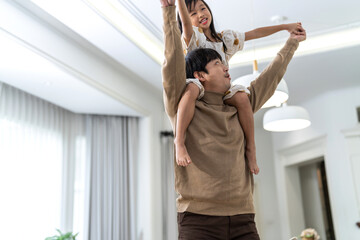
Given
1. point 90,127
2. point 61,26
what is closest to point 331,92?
point 90,127

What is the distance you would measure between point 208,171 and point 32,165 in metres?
3.57

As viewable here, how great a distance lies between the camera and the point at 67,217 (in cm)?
452

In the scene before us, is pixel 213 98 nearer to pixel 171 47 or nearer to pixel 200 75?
pixel 200 75

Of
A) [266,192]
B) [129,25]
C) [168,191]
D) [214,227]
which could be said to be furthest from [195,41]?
[266,192]

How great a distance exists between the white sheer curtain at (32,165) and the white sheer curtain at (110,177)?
273mm

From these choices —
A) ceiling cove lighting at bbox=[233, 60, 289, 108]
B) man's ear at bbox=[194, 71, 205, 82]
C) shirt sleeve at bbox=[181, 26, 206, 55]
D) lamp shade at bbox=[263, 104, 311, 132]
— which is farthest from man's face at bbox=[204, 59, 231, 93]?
lamp shade at bbox=[263, 104, 311, 132]

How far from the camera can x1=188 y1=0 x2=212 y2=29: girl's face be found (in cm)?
141

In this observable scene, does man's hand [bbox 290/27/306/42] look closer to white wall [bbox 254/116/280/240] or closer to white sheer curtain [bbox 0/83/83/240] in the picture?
white sheer curtain [bbox 0/83/83/240]

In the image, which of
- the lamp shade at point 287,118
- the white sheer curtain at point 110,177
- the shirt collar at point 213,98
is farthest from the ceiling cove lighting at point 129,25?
the shirt collar at point 213,98

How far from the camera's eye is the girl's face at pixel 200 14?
4.61ft

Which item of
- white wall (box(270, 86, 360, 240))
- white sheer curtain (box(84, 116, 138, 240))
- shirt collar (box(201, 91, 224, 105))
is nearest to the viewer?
shirt collar (box(201, 91, 224, 105))

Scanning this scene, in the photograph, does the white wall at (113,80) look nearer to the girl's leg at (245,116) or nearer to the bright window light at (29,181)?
the bright window light at (29,181)

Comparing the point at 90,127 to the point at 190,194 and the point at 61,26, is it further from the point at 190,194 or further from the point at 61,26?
the point at 190,194

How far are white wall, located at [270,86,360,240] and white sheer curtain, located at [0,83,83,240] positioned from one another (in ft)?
10.7
